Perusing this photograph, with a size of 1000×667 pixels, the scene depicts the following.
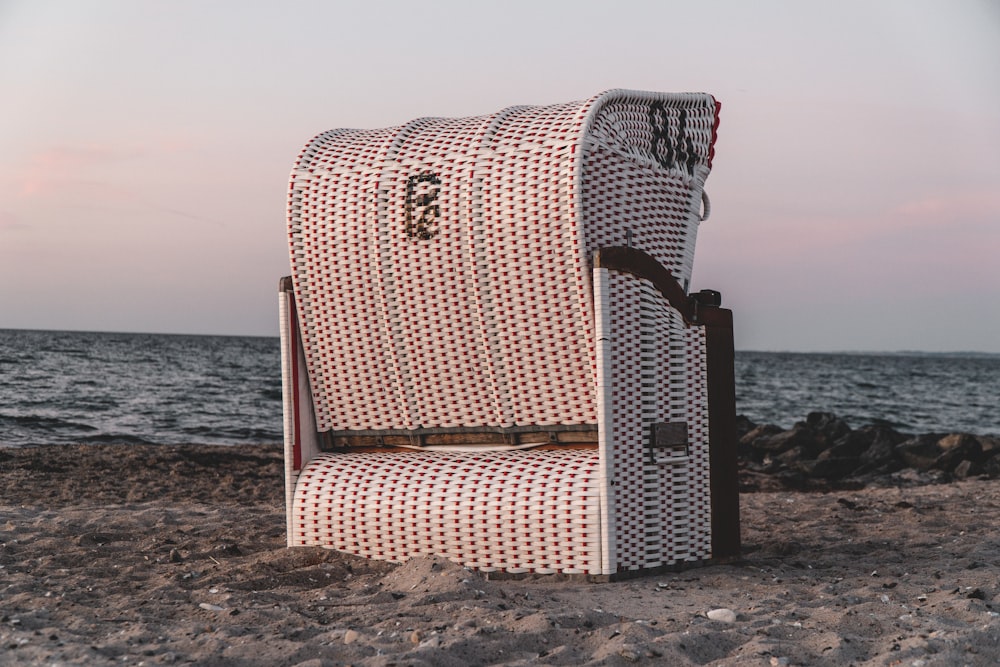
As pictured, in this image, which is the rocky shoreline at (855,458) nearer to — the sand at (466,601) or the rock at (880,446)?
the rock at (880,446)

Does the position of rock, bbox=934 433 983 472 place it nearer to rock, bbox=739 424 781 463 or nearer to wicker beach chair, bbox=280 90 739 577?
rock, bbox=739 424 781 463

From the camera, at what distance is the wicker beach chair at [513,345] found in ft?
20.8

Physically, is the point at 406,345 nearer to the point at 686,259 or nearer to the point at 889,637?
the point at 686,259

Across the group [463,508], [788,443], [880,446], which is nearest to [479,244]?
[463,508]

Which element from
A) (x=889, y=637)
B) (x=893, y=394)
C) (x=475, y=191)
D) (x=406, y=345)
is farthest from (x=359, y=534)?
(x=893, y=394)

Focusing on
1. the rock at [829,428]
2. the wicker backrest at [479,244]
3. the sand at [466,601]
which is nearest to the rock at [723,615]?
the sand at [466,601]

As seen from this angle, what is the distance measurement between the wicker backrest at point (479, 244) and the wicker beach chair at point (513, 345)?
0.01 m

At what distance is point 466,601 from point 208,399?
29.5m

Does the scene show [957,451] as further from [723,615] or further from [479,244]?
[723,615]

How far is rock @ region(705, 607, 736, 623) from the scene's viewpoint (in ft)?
17.3

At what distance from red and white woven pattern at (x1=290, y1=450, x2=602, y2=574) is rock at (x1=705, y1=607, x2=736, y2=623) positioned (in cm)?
102

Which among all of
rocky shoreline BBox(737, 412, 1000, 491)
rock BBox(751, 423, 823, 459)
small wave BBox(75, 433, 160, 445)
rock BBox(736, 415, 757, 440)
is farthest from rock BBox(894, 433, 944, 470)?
small wave BBox(75, 433, 160, 445)

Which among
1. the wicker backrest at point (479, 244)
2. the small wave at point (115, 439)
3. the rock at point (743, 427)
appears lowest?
the small wave at point (115, 439)

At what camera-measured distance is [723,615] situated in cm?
530
